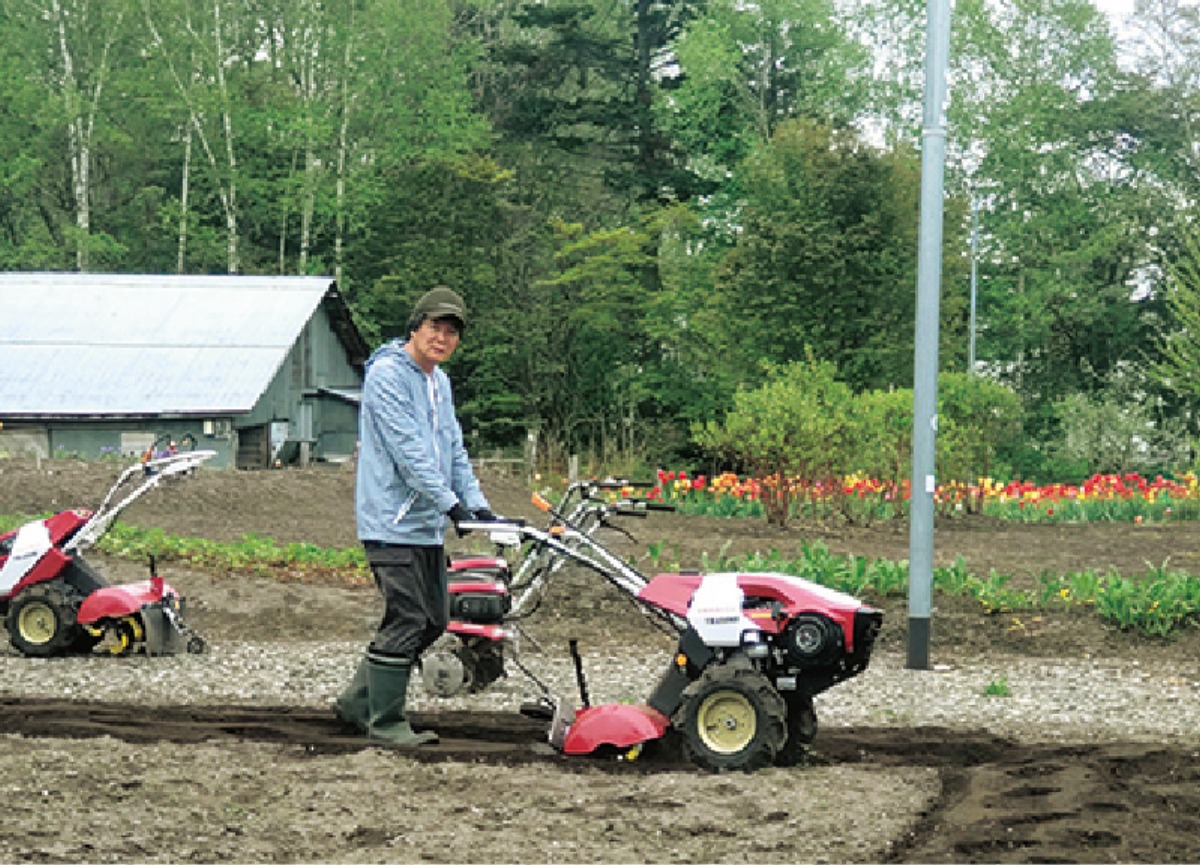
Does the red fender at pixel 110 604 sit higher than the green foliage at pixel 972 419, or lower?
lower

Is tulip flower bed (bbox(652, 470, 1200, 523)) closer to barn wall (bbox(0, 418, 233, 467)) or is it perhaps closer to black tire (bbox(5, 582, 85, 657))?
black tire (bbox(5, 582, 85, 657))

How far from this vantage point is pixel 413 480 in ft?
24.9

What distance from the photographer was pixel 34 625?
36.5 ft

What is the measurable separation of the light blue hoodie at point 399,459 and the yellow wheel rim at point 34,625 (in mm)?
4190

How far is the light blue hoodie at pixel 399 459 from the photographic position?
24.8 feet

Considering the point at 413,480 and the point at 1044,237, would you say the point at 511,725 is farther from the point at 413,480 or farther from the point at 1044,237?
the point at 1044,237

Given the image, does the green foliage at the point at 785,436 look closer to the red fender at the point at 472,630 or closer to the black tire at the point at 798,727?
the red fender at the point at 472,630

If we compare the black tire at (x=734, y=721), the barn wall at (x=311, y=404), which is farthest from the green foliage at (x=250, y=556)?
the barn wall at (x=311, y=404)

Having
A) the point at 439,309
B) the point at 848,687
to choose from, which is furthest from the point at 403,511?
the point at 848,687

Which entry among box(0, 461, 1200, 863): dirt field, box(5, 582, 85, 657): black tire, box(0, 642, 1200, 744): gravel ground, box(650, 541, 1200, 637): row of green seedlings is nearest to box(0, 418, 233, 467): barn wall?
box(650, 541, 1200, 637): row of green seedlings

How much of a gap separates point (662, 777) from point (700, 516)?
1591 cm

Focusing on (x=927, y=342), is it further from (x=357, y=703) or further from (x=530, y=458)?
(x=530, y=458)

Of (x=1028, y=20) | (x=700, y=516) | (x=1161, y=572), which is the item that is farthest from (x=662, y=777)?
(x=1028, y=20)

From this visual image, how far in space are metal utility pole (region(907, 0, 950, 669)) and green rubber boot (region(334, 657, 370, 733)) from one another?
4.20m
